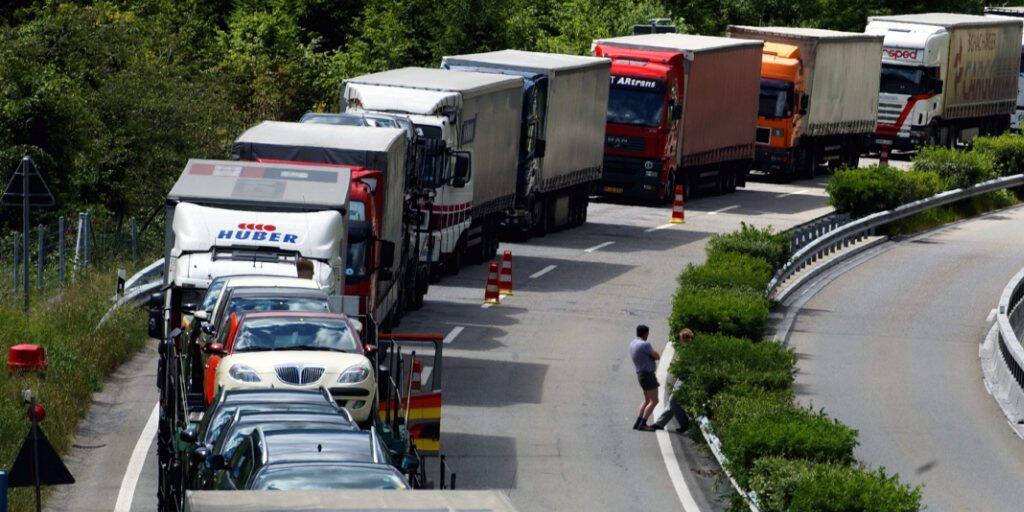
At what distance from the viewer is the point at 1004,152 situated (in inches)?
1981

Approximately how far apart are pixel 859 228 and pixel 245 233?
20.7m

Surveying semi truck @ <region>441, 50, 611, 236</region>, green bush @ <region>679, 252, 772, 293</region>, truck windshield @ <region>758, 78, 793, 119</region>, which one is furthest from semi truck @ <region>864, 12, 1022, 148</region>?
green bush @ <region>679, 252, 772, 293</region>

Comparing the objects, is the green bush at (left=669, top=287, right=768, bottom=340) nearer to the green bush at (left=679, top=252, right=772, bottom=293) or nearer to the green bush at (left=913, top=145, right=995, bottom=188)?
the green bush at (left=679, top=252, right=772, bottom=293)

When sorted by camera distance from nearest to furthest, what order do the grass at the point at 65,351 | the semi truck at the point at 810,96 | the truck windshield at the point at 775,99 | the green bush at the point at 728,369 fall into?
the grass at the point at 65,351, the green bush at the point at 728,369, the truck windshield at the point at 775,99, the semi truck at the point at 810,96

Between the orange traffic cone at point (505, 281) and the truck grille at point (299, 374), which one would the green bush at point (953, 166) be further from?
the truck grille at point (299, 374)

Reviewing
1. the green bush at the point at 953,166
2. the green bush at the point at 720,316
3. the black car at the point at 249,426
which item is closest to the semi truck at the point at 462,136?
the green bush at the point at 720,316

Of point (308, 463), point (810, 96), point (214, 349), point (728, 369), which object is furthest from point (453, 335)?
point (810, 96)

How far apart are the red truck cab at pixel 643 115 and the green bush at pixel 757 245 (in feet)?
35.8

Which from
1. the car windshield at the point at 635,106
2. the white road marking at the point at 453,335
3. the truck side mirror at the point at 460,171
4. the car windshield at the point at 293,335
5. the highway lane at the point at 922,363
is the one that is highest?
the car windshield at the point at 635,106

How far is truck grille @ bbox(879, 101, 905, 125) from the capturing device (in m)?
60.7

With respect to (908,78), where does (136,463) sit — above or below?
below

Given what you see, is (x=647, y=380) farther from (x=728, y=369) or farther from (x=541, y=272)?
(x=541, y=272)

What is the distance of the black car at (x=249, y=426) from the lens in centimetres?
1388

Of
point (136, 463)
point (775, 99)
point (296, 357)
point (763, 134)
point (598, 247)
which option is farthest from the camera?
point (763, 134)
